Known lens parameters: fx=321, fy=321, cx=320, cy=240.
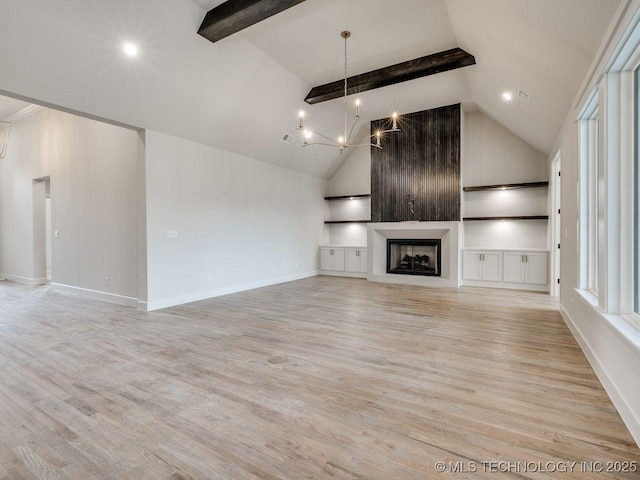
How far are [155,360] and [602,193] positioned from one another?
4.12 metres

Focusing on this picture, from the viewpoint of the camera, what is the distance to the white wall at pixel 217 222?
521cm

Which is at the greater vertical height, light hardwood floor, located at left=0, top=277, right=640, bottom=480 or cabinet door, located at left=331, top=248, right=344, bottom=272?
cabinet door, located at left=331, top=248, right=344, bottom=272

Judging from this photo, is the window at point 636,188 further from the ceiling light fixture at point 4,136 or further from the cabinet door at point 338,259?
the ceiling light fixture at point 4,136

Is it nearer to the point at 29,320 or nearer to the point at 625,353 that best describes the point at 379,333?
the point at 625,353

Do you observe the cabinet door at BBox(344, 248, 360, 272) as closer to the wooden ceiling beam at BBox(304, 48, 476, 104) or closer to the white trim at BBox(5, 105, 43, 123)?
the wooden ceiling beam at BBox(304, 48, 476, 104)

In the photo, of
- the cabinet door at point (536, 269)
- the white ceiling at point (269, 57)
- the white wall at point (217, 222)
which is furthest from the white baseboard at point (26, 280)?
the cabinet door at point (536, 269)

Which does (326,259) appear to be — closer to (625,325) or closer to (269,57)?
(269,57)

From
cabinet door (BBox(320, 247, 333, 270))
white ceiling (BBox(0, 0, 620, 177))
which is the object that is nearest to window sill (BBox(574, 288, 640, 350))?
white ceiling (BBox(0, 0, 620, 177))

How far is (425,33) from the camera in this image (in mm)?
4660

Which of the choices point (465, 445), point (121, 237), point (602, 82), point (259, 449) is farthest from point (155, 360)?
point (602, 82)

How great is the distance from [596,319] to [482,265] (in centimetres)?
452

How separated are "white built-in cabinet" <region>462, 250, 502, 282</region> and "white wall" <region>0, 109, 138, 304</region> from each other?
6682mm

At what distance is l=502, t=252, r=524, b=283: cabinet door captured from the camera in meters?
6.68

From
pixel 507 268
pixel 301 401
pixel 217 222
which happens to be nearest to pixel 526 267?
pixel 507 268
